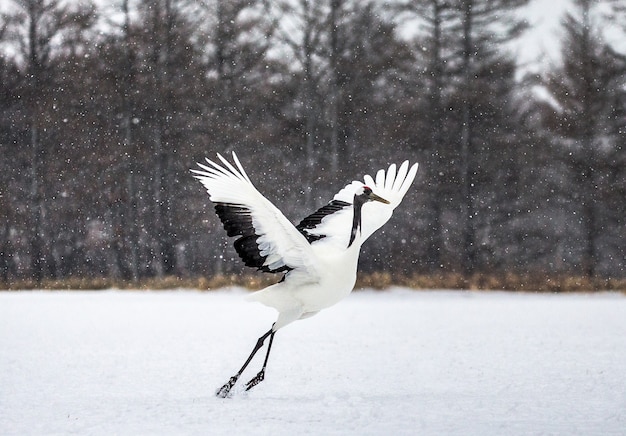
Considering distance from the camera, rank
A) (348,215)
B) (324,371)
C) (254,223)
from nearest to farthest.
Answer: (254,223) → (348,215) → (324,371)

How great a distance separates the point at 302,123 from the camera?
23375mm

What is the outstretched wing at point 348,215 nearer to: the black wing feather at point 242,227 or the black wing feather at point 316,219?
the black wing feather at point 316,219

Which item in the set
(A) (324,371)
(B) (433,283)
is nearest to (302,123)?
(B) (433,283)

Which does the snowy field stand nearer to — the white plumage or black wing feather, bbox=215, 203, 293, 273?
the white plumage

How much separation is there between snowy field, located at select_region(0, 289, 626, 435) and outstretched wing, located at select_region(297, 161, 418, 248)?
1.17m

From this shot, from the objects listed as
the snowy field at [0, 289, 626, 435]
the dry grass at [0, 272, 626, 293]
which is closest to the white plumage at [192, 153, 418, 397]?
the snowy field at [0, 289, 626, 435]

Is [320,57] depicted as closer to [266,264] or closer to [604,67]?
[604,67]

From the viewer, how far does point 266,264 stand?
636 cm

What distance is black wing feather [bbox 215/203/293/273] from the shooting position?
6035mm

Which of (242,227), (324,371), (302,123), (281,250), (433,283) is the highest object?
(302,123)

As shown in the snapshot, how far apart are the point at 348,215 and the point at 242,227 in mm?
1586

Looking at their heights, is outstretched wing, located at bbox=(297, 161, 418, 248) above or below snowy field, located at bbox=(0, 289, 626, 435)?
above

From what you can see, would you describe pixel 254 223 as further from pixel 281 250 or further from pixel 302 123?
pixel 302 123

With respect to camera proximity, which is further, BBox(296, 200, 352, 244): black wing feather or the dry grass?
the dry grass
